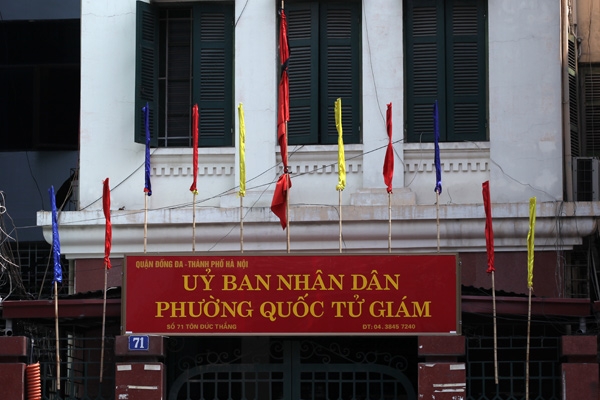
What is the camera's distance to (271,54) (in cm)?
1703

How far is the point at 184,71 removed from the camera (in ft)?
57.5

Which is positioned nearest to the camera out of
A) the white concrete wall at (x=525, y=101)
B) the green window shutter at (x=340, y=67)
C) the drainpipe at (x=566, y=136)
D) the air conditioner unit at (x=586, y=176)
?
the white concrete wall at (x=525, y=101)

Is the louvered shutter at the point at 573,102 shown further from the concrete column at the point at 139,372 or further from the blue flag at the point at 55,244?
the blue flag at the point at 55,244

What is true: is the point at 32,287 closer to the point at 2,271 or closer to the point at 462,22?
the point at 2,271

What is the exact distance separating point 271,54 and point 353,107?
1200 millimetres

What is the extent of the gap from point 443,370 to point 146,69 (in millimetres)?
5299

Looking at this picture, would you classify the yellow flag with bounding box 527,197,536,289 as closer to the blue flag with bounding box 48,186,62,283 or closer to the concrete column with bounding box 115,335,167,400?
the concrete column with bounding box 115,335,167,400

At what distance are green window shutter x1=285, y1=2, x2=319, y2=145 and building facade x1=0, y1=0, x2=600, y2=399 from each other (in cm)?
2

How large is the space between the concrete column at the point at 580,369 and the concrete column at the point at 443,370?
109 cm

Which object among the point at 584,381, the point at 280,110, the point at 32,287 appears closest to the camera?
the point at 584,381

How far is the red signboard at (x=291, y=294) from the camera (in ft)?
49.7

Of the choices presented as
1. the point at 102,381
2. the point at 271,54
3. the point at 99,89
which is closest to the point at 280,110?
the point at 271,54

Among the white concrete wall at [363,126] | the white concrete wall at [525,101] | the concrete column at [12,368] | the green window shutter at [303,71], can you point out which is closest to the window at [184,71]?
the white concrete wall at [363,126]

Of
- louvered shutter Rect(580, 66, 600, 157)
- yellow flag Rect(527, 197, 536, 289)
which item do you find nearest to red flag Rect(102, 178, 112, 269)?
yellow flag Rect(527, 197, 536, 289)
